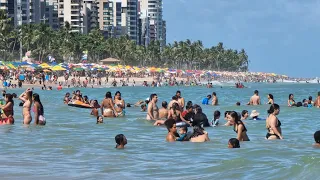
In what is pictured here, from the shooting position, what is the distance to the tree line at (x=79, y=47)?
341ft

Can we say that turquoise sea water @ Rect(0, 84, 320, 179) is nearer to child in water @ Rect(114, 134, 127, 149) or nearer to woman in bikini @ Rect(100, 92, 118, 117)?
child in water @ Rect(114, 134, 127, 149)

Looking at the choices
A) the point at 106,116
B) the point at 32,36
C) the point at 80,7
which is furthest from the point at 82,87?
the point at 80,7

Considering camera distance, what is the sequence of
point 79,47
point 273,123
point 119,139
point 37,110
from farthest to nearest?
1. point 79,47
2. point 37,110
3. point 273,123
4. point 119,139

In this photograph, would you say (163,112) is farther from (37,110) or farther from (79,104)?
(79,104)

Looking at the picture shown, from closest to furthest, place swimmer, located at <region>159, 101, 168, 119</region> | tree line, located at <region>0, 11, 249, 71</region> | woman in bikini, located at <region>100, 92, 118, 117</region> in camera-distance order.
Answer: swimmer, located at <region>159, 101, 168, 119</region>, woman in bikini, located at <region>100, 92, 118, 117</region>, tree line, located at <region>0, 11, 249, 71</region>

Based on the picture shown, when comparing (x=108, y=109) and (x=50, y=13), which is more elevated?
(x=50, y=13)

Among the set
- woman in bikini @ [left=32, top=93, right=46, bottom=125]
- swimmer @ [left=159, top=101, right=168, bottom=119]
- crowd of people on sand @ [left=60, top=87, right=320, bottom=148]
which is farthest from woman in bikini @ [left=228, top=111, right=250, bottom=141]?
swimmer @ [left=159, top=101, right=168, bottom=119]

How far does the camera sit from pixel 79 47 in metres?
123

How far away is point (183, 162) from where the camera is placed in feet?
40.0

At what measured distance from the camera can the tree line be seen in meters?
104

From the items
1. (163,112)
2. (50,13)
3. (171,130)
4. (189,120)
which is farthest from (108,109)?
(50,13)

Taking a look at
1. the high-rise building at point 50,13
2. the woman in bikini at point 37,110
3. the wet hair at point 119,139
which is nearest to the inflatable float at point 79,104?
the woman in bikini at point 37,110

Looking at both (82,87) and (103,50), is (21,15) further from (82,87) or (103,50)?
(82,87)

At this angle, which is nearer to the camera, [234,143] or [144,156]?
[144,156]
